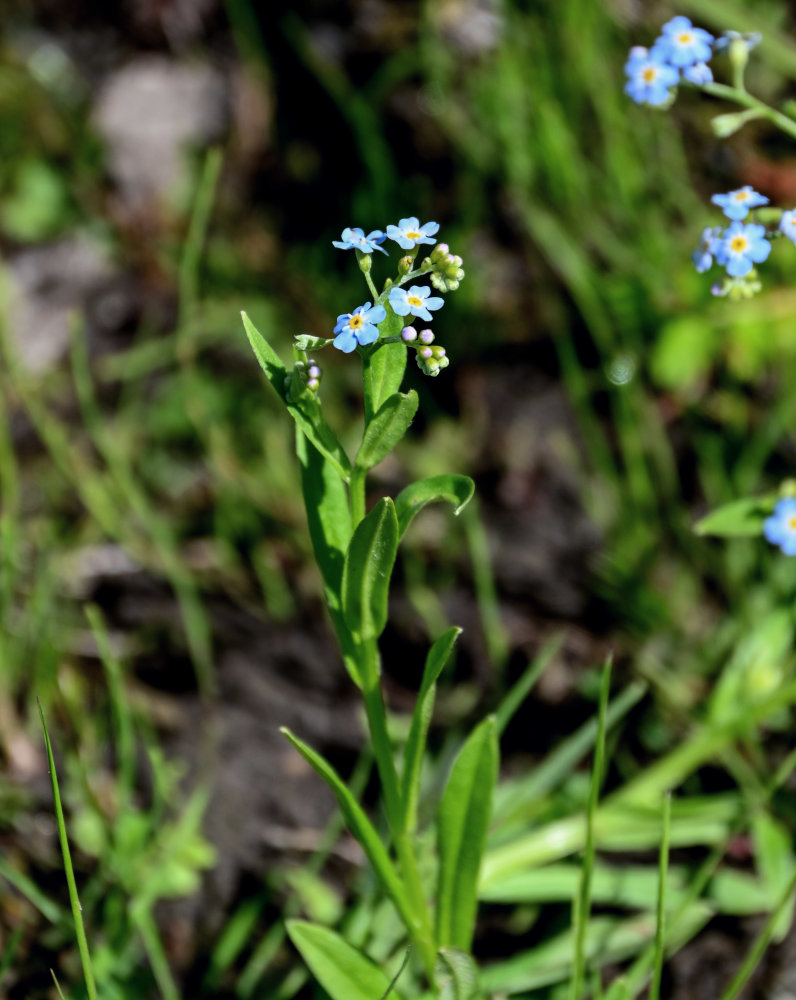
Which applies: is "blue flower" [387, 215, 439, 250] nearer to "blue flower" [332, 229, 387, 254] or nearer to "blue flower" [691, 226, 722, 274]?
"blue flower" [332, 229, 387, 254]

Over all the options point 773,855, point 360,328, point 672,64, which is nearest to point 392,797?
point 360,328

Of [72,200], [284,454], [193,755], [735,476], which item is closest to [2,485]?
[284,454]

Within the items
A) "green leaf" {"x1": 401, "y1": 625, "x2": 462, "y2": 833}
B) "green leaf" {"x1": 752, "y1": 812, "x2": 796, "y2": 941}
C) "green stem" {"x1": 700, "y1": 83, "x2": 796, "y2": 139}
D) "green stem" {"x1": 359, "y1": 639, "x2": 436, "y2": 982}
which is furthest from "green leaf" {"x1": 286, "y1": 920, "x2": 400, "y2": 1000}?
"green stem" {"x1": 700, "y1": 83, "x2": 796, "y2": 139}

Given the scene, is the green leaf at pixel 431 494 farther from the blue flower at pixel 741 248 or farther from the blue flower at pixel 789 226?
the blue flower at pixel 789 226

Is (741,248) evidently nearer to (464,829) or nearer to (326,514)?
(326,514)

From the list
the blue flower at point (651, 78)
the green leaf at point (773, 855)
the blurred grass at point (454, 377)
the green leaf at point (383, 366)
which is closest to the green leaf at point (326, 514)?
the green leaf at point (383, 366)

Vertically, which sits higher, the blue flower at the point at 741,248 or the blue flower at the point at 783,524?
the blue flower at the point at 741,248

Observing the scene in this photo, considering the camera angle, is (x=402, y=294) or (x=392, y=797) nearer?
(x=402, y=294)
